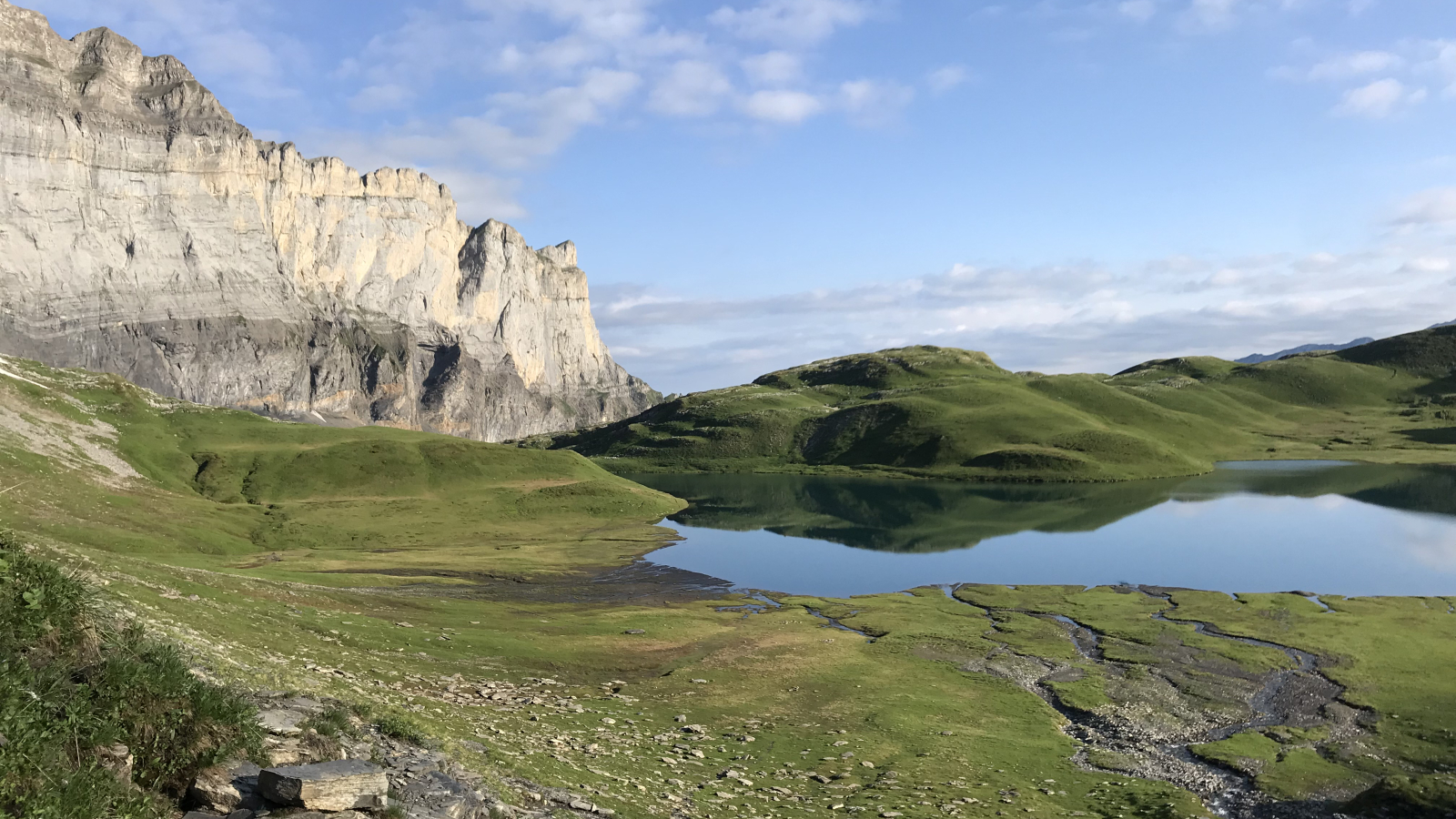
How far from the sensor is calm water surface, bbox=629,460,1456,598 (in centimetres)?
10900

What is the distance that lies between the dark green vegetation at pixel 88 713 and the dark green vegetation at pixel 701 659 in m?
0.84

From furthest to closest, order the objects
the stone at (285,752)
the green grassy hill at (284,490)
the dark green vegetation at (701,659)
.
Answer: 1. the green grassy hill at (284,490)
2. the dark green vegetation at (701,659)
3. the stone at (285,752)

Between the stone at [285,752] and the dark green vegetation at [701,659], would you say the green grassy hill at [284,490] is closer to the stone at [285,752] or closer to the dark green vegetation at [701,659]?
the dark green vegetation at [701,659]

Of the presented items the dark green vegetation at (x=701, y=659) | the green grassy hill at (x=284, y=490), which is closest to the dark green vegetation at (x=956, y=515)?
the green grassy hill at (x=284, y=490)

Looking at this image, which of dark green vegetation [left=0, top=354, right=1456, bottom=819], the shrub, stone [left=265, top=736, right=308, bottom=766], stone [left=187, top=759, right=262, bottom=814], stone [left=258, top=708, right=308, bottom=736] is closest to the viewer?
stone [left=187, top=759, right=262, bottom=814]

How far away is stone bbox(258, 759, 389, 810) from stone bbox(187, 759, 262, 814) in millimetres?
391

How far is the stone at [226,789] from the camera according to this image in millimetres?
A: 15039

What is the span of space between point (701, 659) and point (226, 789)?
4805 cm

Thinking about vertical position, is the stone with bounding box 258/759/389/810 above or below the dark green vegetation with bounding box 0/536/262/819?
below

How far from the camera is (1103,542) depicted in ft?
454

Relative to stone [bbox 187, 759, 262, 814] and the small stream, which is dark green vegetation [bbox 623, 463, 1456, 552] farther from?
stone [bbox 187, 759, 262, 814]

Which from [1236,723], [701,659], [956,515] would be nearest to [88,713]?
[701,659]

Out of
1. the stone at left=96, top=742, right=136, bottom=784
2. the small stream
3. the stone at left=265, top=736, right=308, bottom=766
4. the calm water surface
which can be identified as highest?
the stone at left=96, top=742, right=136, bottom=784

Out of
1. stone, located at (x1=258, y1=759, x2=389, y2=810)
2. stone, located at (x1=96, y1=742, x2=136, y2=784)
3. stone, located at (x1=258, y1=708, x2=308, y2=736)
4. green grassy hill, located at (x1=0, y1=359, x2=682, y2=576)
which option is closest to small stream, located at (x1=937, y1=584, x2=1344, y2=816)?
stone, located at (x1=258, y1=759, x2=389, y2=810)
